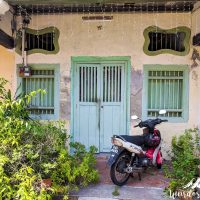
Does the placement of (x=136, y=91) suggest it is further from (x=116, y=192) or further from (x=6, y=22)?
(x=6, y=22)

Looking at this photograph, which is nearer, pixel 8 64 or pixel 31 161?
pixel 31 161

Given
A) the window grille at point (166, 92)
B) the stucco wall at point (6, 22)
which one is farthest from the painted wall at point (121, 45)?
the stucco wall at point (6, 22)

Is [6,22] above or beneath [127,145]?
above

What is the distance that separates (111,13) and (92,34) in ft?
1.94

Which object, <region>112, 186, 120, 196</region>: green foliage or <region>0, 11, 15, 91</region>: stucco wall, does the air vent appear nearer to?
<region>0, 11, 15, 91</region>: stucco wall

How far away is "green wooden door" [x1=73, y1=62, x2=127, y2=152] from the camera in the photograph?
21.4 ft

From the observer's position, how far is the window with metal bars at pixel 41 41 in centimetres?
649

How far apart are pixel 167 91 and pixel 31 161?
137 inches

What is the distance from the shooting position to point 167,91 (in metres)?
6.43

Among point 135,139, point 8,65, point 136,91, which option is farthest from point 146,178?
point 8,65

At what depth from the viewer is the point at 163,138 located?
20.9 feet

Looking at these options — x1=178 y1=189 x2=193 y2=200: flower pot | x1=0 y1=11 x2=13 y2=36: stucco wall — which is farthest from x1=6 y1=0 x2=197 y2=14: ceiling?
x1=178 y1=189 x2=193 y2=200: flower pot

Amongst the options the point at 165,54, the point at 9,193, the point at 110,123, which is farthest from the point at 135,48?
the point at 9,193

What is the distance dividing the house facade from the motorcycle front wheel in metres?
1.50
